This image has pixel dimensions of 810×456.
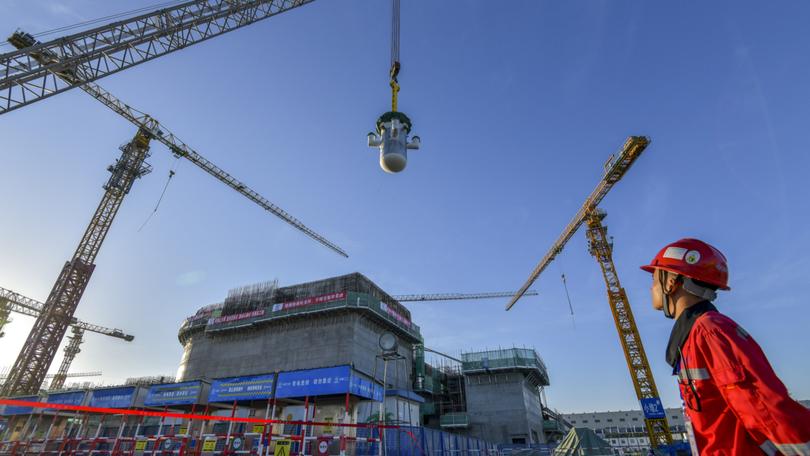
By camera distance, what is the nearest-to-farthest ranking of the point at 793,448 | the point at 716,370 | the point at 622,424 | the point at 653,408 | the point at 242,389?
the point at 793,448 < the point at 716,370 < the point at 242,389 < the point at 653,408 < the point at 622,424

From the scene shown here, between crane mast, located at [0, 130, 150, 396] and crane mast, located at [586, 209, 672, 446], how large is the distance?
60734mm

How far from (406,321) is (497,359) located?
12522mm

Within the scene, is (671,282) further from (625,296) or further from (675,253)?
(625,296)

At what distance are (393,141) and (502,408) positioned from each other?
42.3 metres

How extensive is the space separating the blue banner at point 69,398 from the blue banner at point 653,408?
2318 inches

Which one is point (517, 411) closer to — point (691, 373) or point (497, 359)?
point (497, 359)

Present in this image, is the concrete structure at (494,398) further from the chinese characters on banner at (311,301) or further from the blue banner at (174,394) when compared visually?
the blue banner at (174,394)

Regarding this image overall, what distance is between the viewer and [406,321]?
45.8m

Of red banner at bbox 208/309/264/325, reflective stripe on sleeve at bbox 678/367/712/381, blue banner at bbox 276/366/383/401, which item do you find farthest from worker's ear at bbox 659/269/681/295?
red banner at bbox 208/309/264/325

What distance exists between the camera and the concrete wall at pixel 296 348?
36.4 metres

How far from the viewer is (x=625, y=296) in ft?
146

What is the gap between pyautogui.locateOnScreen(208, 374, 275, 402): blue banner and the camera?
29000 millimetres

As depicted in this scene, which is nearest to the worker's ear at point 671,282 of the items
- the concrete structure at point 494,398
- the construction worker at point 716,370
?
the construction worker at point 716,370

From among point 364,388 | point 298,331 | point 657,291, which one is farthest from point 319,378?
point 657,291
